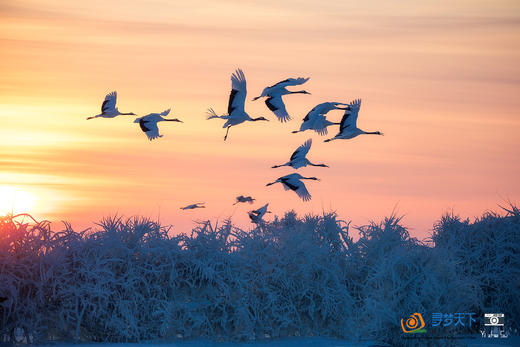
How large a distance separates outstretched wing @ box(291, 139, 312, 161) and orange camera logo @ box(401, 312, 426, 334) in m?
6.94

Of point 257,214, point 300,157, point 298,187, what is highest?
point 300,157

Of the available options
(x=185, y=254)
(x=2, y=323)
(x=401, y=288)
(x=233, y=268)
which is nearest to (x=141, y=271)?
(x=185, y=254)

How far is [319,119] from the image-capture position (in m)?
21.1

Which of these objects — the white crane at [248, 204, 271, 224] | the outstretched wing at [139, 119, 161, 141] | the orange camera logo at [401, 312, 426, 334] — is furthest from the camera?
the outstretched wing at [139, 119, 161, 141]

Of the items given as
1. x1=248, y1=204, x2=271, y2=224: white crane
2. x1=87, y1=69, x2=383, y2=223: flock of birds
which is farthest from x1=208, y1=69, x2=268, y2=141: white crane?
x1=248, y1=204, x2=271, y2=224: white crane

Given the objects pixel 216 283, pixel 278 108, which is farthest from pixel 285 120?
pixel 216 283

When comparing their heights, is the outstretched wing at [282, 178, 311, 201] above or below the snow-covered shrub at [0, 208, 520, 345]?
above

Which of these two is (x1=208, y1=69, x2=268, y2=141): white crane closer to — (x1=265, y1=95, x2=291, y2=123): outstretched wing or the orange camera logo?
(x1=265, y1=95, x2=291, y2=123): outstretched wing

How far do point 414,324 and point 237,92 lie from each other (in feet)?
27.3

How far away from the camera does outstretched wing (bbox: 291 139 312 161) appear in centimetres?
2003
